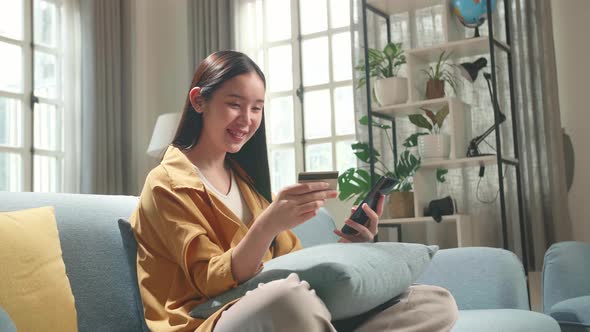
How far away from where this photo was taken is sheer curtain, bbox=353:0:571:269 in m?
3.52

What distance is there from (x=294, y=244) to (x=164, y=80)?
358cm

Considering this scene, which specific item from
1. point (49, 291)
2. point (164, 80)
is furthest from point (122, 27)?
point (49, 291)

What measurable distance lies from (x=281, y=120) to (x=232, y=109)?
10.3ft

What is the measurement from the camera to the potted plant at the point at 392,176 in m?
3.60

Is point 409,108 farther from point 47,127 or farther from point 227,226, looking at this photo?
point 47,127

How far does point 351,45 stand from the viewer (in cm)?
426

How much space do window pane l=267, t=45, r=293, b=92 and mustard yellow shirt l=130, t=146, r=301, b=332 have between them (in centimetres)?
318

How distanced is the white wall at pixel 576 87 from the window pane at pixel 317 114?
1450 mm

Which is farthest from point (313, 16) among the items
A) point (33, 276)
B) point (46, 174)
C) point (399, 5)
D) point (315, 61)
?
point (33, 276)

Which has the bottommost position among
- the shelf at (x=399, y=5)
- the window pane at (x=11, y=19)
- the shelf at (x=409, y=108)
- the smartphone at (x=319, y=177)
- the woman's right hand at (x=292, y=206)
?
the woman's right hand at (x=292, y=206)

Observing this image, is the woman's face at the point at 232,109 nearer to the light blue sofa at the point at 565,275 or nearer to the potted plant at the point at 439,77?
the light blue sofa at the point at 565,275

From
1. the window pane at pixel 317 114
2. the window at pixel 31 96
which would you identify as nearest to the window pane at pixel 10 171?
the window at pixel 31 96

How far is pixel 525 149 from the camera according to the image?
11.8 ft

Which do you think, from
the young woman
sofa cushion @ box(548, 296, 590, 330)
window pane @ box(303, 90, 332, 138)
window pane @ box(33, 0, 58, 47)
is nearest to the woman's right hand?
the young woman
